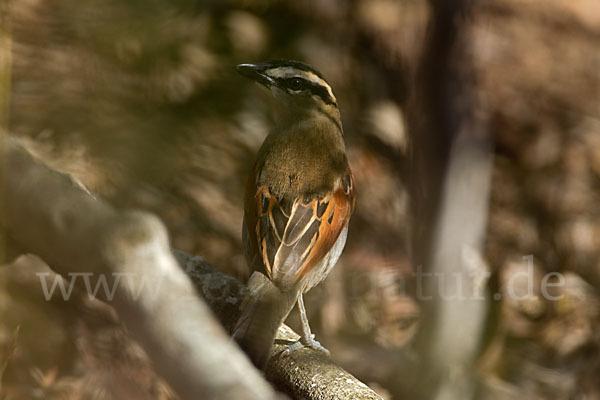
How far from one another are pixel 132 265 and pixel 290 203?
89cm

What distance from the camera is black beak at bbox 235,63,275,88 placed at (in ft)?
5.25

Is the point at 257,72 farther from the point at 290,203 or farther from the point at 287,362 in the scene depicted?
the point at 287,362

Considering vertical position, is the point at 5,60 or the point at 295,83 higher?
the point at 5,60

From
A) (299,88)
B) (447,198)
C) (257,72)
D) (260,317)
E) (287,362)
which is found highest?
(257,72)

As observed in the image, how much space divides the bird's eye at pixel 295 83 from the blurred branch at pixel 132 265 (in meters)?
0.87

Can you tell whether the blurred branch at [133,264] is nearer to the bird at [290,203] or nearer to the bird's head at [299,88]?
the bird at [290,203]

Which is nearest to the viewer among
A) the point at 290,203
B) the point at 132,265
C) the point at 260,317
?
the point at 132,265

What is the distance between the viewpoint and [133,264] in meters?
1.39

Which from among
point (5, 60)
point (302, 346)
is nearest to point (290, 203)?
point (302, 346)

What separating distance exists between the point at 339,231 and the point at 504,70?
3.43 m

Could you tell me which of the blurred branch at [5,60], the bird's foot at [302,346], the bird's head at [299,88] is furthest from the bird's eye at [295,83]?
the blurred branch at [5,60]

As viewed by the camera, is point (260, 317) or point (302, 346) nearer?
point (260, 317)

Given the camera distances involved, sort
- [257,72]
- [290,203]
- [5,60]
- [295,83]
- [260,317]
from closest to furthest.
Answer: [5,60], [257,72], [260,317], [290,203], [295,83]

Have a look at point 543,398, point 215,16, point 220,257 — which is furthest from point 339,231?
point 543,398
